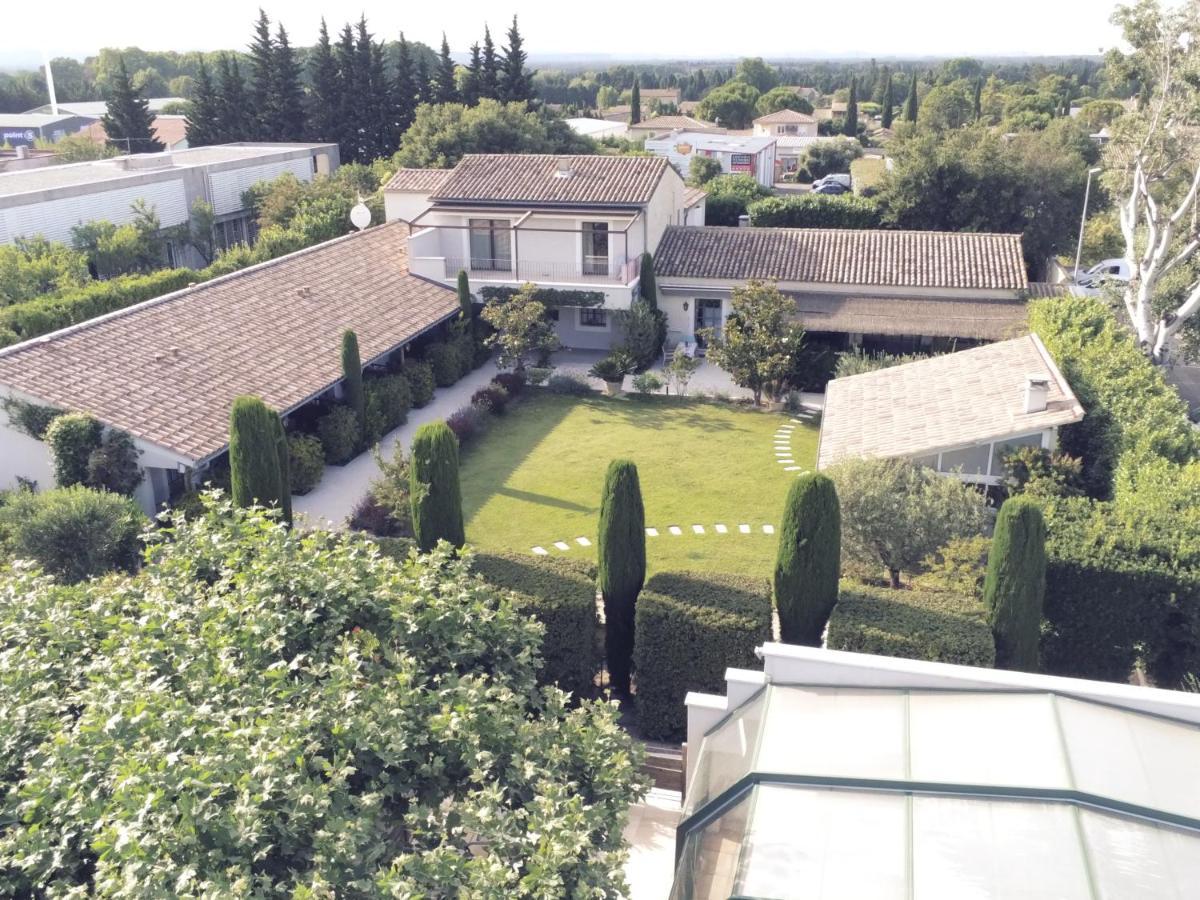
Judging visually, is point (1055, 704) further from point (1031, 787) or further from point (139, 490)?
point (139, 490)

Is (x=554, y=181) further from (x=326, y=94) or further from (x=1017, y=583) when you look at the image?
(x=326, y=94)

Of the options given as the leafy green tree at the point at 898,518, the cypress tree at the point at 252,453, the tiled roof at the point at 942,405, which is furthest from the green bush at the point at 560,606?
the tiled roof at the point at 942,405

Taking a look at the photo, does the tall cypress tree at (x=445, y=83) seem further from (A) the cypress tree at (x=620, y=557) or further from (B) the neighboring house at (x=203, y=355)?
(A) the cypress tree at (x=620, y=557)

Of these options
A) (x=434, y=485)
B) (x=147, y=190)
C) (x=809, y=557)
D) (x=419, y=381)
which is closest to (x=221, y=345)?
(x=419, y=381)

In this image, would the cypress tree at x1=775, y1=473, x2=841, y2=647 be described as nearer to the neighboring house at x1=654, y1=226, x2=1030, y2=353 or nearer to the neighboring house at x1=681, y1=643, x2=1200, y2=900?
the neighboring house at x1=681, y1=643, x2=1200, y2=900

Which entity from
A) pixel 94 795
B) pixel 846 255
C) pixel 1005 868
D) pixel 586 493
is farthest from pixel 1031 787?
pixel 846 255
